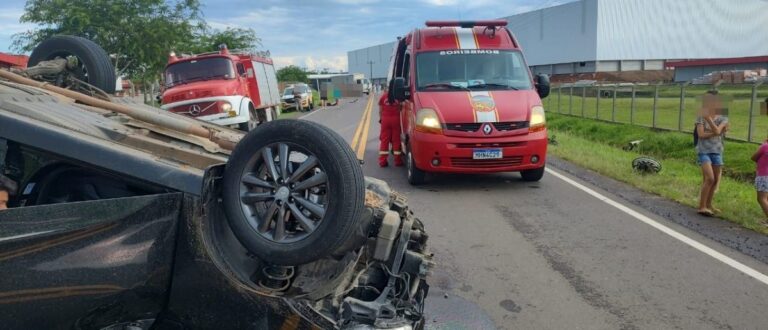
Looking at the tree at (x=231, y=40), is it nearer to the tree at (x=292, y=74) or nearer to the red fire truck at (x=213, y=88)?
the red fire truck at (x=213, y=88)

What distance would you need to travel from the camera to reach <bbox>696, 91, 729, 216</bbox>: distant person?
23.7 feet

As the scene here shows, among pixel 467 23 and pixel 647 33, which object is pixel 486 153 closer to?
pixel 467 23

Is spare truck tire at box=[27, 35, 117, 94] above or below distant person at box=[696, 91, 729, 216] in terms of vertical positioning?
above

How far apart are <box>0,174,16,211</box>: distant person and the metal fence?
7.40 metres

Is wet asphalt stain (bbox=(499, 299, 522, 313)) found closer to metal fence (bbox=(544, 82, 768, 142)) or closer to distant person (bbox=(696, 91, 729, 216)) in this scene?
distant person (bbox=(696, 91, 729, 216))

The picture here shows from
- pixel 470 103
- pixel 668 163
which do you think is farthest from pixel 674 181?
pixel 470 103

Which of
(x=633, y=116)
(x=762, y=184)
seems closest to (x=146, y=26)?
(x=633, y=116)

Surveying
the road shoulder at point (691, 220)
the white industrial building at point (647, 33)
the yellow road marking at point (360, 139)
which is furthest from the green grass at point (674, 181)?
the white industrial building at point (647, 33)

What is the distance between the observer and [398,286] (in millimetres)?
3053

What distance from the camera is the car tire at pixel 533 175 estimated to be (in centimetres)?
914

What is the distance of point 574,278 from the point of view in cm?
496

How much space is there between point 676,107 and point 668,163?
6.76m

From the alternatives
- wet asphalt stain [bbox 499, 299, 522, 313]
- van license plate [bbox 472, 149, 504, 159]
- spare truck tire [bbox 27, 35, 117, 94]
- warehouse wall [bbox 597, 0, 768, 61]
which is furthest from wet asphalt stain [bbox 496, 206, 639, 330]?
warehouse wall [bbox 597, 0, 768, 61]

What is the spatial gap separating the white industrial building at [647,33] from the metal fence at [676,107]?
4818 centimetres
